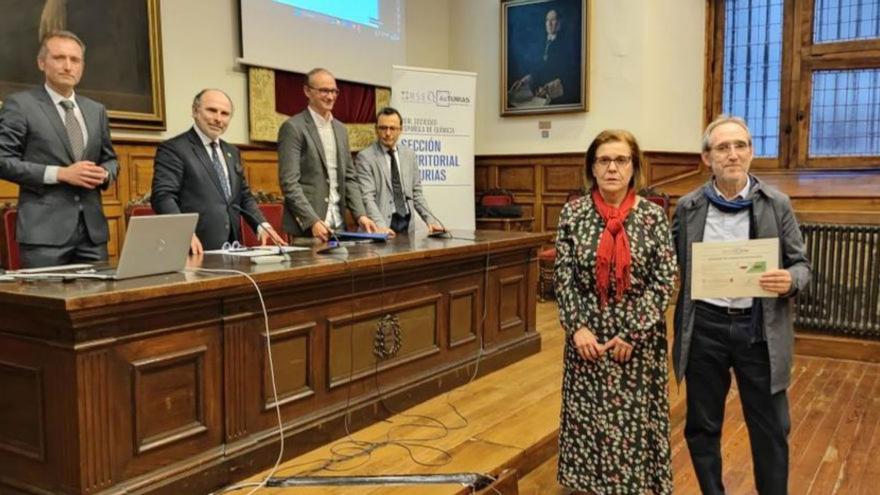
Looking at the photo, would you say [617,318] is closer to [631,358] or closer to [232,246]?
[631,358]

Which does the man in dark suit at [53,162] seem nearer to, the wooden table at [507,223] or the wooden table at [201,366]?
the wooden table at [201,366]

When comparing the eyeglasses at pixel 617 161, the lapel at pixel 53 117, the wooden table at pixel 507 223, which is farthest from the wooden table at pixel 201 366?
the wooden table at pixel 507 223

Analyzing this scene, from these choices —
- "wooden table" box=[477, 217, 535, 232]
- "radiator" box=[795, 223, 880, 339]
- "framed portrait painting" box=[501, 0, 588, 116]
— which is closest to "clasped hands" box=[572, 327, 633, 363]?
"radiator" box=[795, 223, 880, 339]

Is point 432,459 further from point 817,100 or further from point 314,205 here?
point 817,100

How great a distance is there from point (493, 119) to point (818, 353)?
143 inches

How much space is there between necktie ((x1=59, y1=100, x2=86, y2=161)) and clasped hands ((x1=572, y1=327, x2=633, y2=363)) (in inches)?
77.7

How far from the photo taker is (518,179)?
23.2 ft

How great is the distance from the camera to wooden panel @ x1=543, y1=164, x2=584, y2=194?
6.74m

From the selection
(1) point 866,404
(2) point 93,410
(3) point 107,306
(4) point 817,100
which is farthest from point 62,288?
(4) point 817,100

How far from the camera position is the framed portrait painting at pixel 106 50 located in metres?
4.04

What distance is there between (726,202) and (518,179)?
195 inches

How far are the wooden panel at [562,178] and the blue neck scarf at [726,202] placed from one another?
4507mm

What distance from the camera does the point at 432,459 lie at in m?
2.71

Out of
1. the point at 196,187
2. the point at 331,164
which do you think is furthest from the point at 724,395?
the point at 331,164
